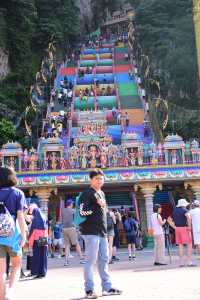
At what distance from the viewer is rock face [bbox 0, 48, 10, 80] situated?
A: 3767cm

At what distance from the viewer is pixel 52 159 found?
22.4 meters

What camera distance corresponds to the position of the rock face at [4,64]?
3767 centimetres

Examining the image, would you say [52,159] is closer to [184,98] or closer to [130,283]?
[130,283]

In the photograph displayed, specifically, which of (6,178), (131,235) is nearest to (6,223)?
(6,178)

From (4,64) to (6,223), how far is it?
35.2 m

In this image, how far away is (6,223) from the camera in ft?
14.9

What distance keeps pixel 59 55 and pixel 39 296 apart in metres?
43.9

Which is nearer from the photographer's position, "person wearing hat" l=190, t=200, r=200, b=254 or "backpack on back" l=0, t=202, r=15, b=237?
"backpack on back" l=0, t=202, r=15, b=237

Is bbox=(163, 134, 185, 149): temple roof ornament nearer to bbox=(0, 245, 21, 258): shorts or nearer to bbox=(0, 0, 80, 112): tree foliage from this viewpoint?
bbox=(0, 0, 80, 112): tree foliage

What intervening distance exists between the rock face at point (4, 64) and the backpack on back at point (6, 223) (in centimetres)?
3410

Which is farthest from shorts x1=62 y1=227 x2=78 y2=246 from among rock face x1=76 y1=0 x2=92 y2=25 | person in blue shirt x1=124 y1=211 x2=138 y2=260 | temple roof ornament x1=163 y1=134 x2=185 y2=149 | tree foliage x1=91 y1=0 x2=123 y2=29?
tree foliage x1=91 y1=0 x2=123 y2=29

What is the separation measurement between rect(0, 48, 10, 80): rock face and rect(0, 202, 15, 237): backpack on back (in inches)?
1343

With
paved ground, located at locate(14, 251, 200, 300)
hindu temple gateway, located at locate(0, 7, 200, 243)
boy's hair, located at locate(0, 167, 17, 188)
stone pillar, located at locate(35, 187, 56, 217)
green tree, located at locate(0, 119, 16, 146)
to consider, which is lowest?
paved ground, located at locate(14, 251, 200, 300)

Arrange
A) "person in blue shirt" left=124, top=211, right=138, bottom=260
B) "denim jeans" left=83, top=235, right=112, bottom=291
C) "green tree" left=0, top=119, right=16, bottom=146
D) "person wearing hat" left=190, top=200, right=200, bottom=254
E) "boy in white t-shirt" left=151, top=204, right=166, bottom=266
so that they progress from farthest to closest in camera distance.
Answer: "green tree" left=0, top=119, right=16, bottom=146 < "person in blue shirt" left=124, top=211, right=138, bottom=260 < "person wearing hat" left=190, top=200, right=200, bottom=254 < "boy in white t-shirt" left=151, top=204, right=166, bottom=266 < "denim jeans" left=83, top=235, right=112, bottom=291
